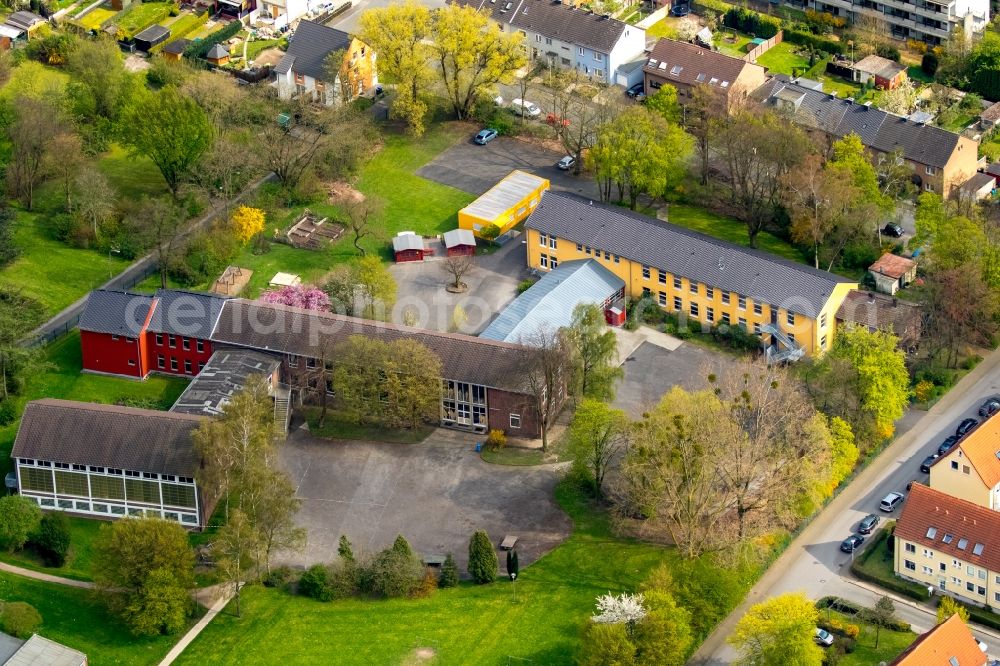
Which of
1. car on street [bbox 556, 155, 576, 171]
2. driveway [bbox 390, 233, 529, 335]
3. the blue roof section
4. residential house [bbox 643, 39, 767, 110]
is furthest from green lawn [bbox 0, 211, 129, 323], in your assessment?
residential house [bbox 643, 39, 767, 110]

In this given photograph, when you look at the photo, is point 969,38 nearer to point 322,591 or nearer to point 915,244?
point 915,244

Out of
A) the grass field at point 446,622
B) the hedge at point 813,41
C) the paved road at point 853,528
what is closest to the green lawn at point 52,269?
the grass field at point 446,622

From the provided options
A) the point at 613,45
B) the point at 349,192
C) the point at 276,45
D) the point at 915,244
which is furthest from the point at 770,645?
the point at 276,45

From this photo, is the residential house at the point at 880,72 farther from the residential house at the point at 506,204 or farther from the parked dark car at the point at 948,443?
the parked dark car at the point at 948,443

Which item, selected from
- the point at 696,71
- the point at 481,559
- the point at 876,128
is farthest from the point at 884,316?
the point at 481,559

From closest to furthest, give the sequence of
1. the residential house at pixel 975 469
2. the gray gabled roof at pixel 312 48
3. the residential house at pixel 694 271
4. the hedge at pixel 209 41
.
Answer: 1. the residential house at pixel 975 469
2. the residential house at pixel 694 271
3. the gray gabled roof at pixel 312 48
4. the hedge at pixel 209 41
